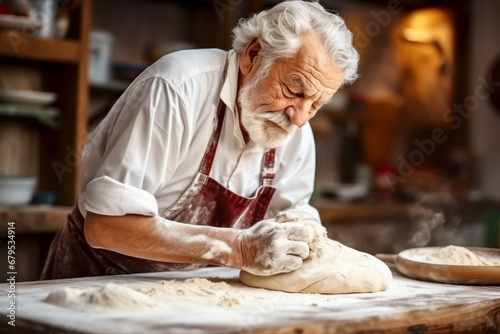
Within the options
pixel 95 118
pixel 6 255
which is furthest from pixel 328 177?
pixel 6 255

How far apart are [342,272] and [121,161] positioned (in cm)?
79

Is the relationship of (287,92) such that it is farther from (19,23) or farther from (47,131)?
(47,131)

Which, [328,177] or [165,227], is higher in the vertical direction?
[165,227]

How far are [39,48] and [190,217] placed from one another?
2.11 metres

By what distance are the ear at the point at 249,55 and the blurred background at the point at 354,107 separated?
79.3 inches

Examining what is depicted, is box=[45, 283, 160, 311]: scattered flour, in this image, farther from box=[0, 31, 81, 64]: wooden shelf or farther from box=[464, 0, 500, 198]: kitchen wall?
box=[464, 0, 500, 198]: kitchen wall

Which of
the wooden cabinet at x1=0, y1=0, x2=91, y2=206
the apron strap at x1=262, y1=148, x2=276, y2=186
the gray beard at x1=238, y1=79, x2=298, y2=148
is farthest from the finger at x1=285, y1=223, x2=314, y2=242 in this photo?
the wooden cabinet at x1=0, y1=0, x2=91, y2=206

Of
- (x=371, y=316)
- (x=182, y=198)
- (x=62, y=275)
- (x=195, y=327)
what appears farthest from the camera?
(x=62, y=275)

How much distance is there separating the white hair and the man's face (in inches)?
1.0

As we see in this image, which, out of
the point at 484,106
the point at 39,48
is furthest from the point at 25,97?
the point at 484,106

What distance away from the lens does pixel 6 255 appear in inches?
163

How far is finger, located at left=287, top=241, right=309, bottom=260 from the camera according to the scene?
2.06 meters

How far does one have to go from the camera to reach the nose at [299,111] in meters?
2.26

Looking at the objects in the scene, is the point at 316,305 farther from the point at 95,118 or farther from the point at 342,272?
the point at 95,118
